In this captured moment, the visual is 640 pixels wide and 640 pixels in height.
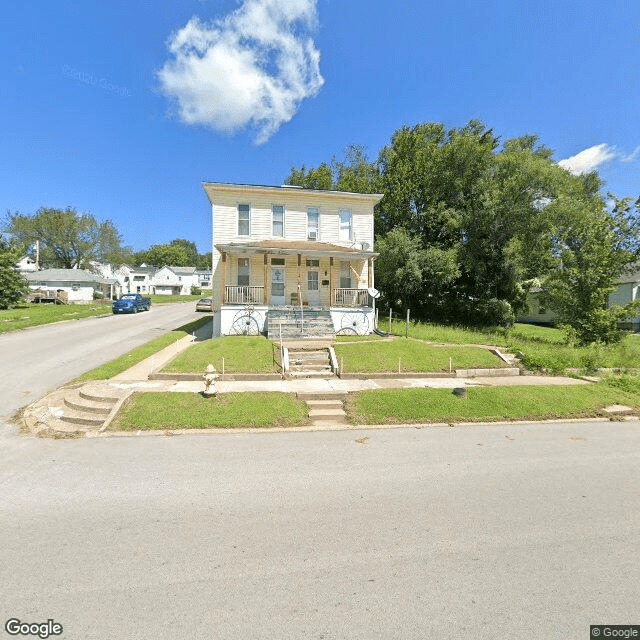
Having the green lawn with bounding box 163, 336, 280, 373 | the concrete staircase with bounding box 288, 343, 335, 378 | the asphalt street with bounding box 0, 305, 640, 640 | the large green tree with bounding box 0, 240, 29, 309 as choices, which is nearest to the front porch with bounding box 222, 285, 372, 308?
the green lawn with bounding box 163, 336, 280, 373

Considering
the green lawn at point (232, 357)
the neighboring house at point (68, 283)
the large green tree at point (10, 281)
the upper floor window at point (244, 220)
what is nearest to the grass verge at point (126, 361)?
the green lawn at point (232, 357)

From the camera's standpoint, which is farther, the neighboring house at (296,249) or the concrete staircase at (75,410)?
the neighboring house at (296,249)

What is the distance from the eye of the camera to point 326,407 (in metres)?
7.42

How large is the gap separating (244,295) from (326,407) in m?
9.80

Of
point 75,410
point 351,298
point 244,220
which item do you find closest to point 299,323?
point 351,298

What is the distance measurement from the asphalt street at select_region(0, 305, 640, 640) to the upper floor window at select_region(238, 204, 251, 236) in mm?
12948

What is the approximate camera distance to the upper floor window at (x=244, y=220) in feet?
55.0

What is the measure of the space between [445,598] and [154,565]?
2558 mm

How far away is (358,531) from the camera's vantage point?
3.41 meters

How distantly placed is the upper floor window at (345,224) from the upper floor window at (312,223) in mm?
1383

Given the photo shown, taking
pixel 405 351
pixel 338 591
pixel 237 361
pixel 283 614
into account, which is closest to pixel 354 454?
pixel 338 591

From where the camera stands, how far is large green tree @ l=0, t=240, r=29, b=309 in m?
26.0

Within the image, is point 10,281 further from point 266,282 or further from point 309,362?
point 309,362

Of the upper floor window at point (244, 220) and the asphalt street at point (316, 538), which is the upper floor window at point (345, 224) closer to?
the upper floor window at point (244, 220)
